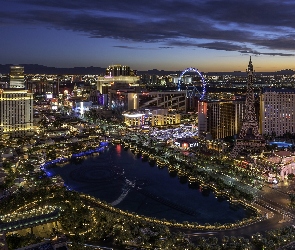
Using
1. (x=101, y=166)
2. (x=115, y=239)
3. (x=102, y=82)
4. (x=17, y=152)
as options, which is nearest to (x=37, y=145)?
(x=17, y=152)

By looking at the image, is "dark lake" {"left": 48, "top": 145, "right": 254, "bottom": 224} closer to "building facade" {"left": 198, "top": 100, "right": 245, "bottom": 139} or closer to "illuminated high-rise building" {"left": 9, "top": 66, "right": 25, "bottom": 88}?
"building facade" {"left": 198, "top": 100, "right": 245, "bottom": 139}

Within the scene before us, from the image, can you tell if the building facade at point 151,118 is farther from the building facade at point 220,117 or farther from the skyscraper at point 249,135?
the skyscraper at point 249,135

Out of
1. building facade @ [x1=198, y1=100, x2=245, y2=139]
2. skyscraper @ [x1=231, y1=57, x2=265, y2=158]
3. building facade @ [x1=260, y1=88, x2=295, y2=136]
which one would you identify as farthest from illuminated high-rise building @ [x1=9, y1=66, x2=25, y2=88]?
skyscraper @ [x1=231, y1=57, x2=265, y2=158]

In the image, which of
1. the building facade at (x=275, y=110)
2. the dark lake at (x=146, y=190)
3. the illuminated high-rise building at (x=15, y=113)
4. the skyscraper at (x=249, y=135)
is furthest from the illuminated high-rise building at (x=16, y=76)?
the skyscraper at (x=249, y=135)

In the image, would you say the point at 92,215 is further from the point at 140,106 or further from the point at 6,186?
the point at 140,106

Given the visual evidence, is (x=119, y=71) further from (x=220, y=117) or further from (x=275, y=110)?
(x=275, y=110)

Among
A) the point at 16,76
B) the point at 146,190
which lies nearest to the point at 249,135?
the point at 146,190
